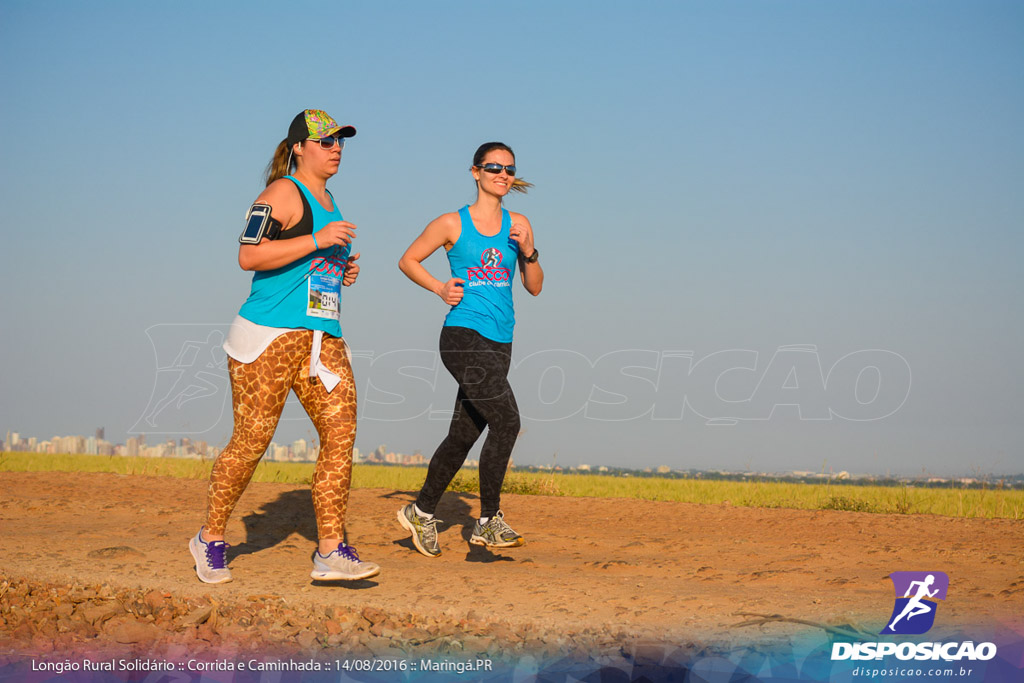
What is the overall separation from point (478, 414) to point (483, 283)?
930 mm

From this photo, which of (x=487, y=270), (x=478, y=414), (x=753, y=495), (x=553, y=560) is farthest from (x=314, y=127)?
(x=753, y=495)

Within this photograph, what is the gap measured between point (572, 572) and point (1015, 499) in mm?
7898

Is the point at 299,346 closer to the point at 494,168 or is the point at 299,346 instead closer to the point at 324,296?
the point at 324,296

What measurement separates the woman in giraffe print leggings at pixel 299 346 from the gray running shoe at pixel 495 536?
4.77 feet

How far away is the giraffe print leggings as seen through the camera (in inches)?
197

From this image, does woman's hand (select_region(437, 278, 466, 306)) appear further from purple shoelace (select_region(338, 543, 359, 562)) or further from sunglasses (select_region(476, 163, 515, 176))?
purple shoelace (select_region(338, 543, 359, 562))

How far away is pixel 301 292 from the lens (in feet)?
16.6

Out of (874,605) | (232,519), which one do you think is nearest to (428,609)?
(874,605)

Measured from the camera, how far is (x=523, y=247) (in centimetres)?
616

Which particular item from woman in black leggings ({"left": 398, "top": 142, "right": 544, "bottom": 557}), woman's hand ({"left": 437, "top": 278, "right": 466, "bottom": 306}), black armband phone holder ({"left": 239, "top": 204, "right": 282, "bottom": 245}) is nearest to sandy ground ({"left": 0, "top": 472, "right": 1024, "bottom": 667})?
woman in black leggings ({"left": 398, "top": 142, "right": 544, "bottom": 557})

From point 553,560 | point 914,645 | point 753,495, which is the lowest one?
point 753,495

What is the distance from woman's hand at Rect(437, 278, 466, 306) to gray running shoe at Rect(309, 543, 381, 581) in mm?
1780

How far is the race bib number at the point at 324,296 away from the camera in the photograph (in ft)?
16.7

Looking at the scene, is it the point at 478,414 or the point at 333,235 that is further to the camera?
the point at 478,414
